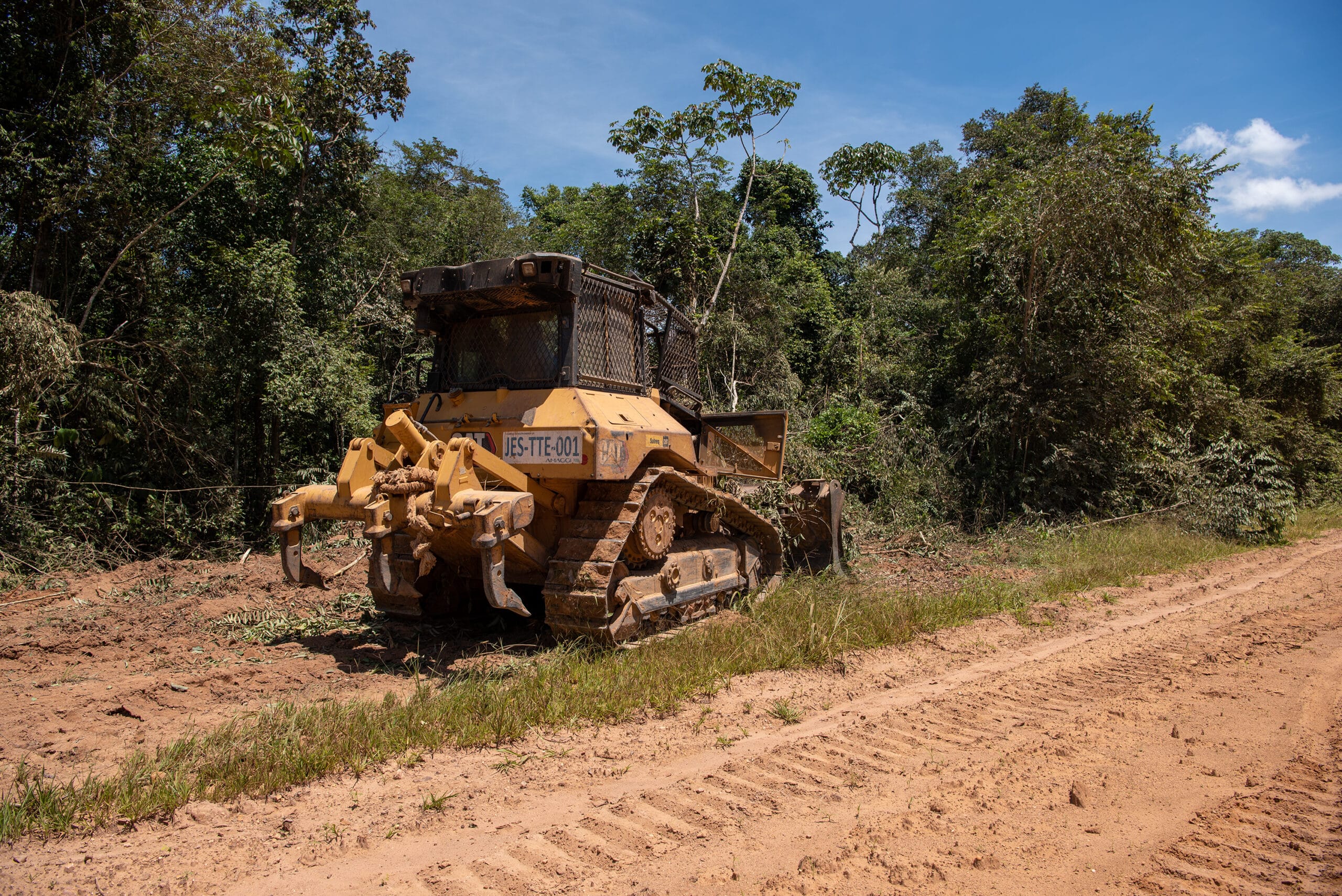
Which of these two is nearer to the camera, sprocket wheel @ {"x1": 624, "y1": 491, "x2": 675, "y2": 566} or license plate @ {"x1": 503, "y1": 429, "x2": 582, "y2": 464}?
license plate @ {"x1": 503, "y1": 429, "x2": 582, "y2": 464}

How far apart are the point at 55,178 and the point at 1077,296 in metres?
14.6

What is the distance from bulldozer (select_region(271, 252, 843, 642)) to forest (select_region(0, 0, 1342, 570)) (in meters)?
4.84

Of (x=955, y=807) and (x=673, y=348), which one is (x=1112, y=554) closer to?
(x=673, y=348)

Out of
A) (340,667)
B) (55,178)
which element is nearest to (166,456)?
(55,178)

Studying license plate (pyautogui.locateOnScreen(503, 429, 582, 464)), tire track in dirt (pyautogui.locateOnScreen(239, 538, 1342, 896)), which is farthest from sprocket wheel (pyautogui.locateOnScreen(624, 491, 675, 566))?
tire track in dirt (pyautogui.locateOnScreen(239, 538, 1342, 896))

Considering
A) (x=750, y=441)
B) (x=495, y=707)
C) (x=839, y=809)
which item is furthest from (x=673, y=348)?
(x=839, y=809)

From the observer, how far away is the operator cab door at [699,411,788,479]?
7.93 m

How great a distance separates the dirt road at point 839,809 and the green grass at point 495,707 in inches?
5.0

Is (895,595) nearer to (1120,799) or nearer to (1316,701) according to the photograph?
(1316,701)

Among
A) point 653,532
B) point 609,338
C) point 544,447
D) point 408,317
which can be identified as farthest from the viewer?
point 408,317

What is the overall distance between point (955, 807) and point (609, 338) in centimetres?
419

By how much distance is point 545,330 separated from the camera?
6043 mm

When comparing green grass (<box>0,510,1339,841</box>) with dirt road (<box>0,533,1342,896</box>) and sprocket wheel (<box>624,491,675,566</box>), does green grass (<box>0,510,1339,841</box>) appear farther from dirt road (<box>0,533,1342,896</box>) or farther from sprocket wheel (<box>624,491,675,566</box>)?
sprocket wheel (<box>624,491,675,566</box>)

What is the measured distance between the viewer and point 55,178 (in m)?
Result: 9.24
